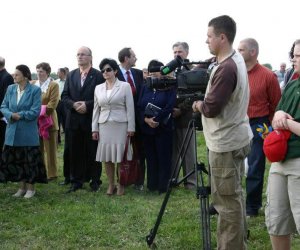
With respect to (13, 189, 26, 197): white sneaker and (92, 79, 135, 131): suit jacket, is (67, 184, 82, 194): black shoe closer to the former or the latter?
(13, 189, 26, 197): white sneaker

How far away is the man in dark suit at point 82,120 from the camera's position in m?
6.91

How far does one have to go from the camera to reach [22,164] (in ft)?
21.7

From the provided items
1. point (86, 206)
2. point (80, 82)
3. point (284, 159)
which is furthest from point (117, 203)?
point (284, 159)

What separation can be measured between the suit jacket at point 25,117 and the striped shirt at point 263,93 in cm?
301

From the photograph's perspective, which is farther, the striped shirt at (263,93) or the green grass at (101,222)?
the striped shirt at (263,93)

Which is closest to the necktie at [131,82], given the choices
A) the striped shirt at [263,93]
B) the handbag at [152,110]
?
the handbag at [152,110]

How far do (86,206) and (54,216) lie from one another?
520 mm

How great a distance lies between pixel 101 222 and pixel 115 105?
188 cm

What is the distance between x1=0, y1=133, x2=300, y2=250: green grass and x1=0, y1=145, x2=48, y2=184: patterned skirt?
11.9 inches

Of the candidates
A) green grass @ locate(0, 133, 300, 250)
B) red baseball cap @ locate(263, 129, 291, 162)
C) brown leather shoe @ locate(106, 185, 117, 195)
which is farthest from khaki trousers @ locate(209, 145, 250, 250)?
brown leather shoe @ locate(106, 185, 117, 195)

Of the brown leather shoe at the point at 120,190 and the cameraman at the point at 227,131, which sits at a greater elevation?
the cameraman at the point at 227,131

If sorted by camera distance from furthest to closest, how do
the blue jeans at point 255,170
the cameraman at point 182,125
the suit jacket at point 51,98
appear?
the suit jacket at point 51,98 → the cameraman at point 182,125 → the blue jeans at point 255,170

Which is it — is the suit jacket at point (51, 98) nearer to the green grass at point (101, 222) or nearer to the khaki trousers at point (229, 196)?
the green grass at point (101, 222)

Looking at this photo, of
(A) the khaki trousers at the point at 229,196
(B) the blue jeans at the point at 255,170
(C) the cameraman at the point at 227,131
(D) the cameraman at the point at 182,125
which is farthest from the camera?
(D) the cameraman at the point at 182,125
